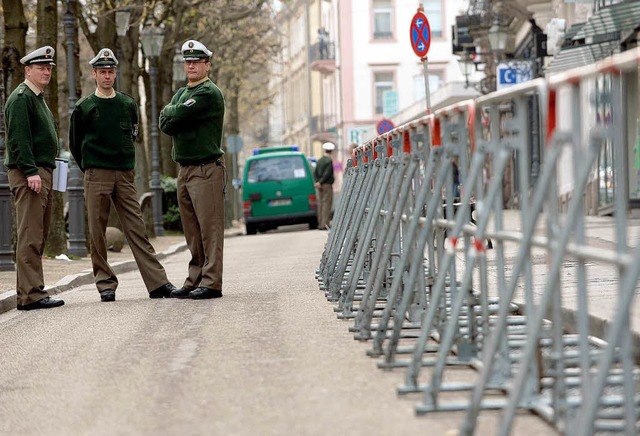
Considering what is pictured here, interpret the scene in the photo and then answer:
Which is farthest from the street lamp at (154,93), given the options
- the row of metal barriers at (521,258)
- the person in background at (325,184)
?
the row of metal barriers at (521,258)

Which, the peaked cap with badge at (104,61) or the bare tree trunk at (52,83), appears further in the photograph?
the bare tree trunk at (52,83)

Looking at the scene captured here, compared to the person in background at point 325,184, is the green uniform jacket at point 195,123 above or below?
above

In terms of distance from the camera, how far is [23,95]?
11789 mm

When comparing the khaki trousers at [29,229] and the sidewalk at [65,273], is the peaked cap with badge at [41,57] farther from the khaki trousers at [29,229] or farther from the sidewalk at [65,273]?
the sidewalk at [65,273]

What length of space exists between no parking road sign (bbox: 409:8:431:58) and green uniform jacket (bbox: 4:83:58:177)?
675cm

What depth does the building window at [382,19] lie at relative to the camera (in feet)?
231

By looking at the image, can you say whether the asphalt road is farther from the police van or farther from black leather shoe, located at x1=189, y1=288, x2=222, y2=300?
the police van

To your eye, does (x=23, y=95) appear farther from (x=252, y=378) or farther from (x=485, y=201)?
(x=485, y=201)

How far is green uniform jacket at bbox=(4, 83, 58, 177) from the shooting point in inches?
461

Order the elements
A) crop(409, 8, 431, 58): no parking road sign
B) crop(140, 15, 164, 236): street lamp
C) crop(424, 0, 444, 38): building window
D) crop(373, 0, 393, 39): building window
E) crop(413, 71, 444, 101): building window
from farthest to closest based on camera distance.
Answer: crop(373, 0, 393, 39): building window
crop(424, 0, 444, 38): building window
crop(413, 71, 444, 101): building window
crop(140, 15, 164, 236): street lamp
crop(409, 8, 431, 58): no parking road sign

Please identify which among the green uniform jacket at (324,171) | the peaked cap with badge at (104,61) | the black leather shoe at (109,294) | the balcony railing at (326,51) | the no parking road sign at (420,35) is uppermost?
the balcony railing at (326,51)

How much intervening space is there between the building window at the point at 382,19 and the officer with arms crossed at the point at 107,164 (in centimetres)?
5846

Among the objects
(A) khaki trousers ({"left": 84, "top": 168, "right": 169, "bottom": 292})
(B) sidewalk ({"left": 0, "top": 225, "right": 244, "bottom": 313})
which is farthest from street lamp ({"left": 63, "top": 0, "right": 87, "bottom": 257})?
(A) khaki trousers ({"left": 84, "top": 168, "right": 169, "bottom": 292})

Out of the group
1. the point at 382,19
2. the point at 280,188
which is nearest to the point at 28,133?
the point at 280,188
